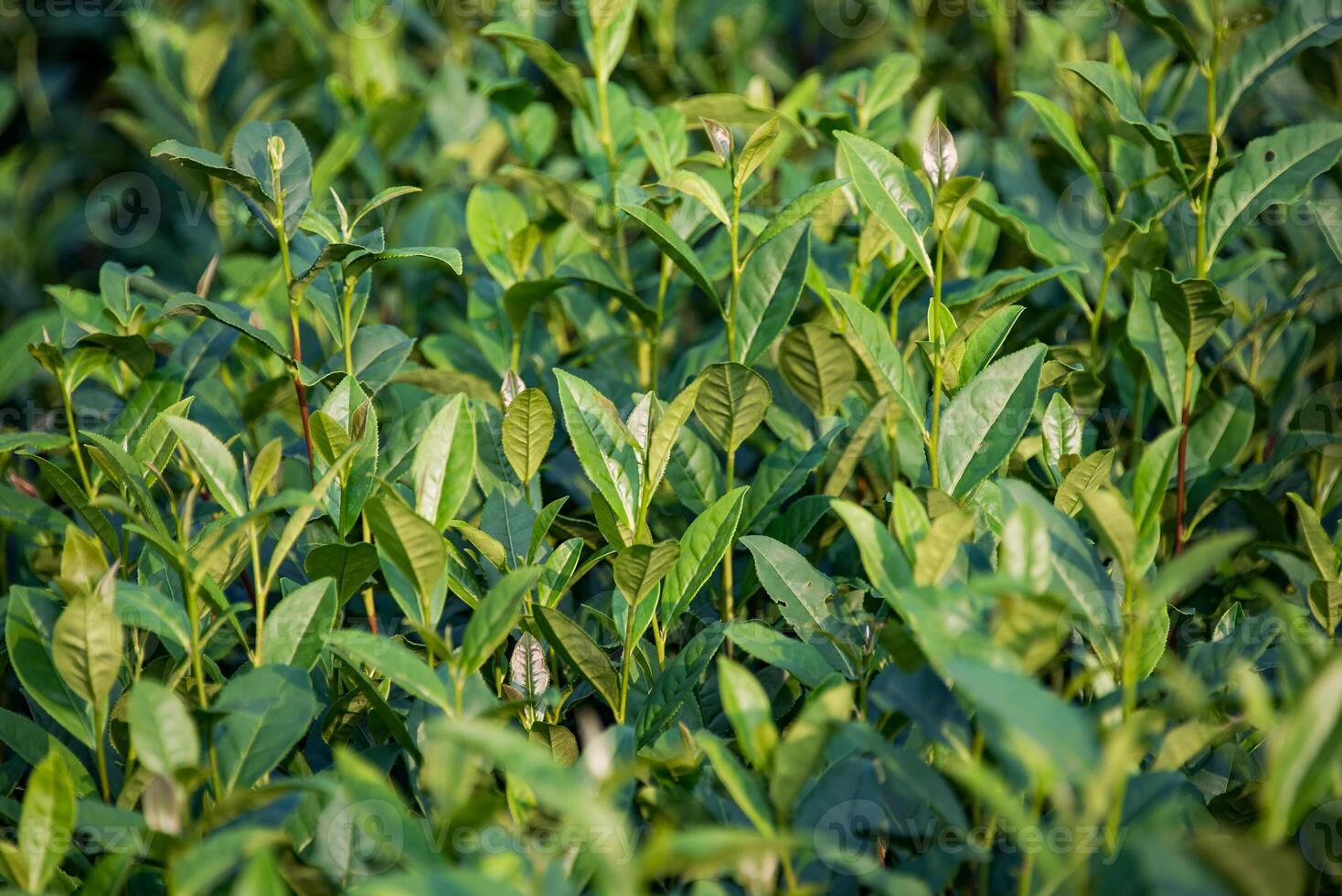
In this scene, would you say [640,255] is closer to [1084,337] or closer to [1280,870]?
[1084,337]

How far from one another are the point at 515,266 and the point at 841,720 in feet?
4.10

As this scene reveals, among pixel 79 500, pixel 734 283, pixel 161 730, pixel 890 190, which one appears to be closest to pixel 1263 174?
pixel 890 190

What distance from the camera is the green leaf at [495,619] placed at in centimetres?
127

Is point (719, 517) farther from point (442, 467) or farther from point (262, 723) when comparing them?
point (262, 723)

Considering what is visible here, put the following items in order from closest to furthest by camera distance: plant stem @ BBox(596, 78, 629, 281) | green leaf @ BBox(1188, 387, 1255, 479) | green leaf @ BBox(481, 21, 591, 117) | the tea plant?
the tea plant < green leaf @ BBox(1188, 387, 1255, 479) < green leaf @ BBox(481, 21, 591, 117) < plant stem @ BBox(596, 78, 629, 281)

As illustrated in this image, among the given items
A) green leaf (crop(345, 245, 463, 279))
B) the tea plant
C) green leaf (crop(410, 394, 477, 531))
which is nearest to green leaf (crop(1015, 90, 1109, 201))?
the tea plant

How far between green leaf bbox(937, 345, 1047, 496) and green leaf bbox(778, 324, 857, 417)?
0.82 feet

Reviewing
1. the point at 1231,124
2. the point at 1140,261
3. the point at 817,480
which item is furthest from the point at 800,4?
the point at 817,480

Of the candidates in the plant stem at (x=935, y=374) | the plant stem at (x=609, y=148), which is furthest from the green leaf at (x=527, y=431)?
the plant stem at (x=609, y=148)

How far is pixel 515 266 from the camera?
2.19 m

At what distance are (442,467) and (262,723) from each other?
0.36m

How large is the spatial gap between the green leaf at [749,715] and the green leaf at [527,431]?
54 centimetres

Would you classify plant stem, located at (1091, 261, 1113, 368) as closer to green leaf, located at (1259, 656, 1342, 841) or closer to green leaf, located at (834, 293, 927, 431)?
green leaf, located at (834, 293, 927, 431)

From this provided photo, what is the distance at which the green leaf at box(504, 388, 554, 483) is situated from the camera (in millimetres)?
1636
